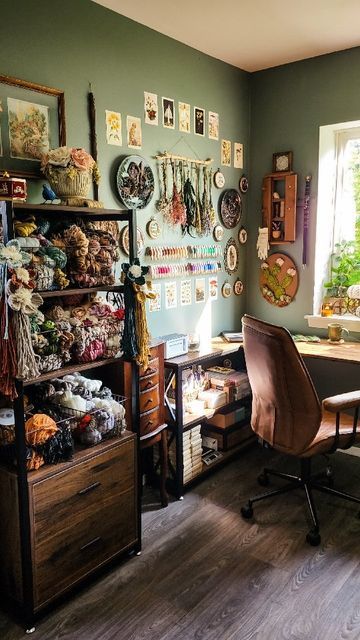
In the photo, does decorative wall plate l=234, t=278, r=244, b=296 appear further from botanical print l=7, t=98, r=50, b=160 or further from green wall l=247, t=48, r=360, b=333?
botanical print l=7, t=98, r=50, b=160

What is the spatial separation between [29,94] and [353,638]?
255 cm

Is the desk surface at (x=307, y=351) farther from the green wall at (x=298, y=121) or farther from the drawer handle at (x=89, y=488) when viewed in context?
the drawer handle at (x=89, y=488)

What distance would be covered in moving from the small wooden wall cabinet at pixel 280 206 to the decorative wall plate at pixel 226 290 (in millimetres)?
435

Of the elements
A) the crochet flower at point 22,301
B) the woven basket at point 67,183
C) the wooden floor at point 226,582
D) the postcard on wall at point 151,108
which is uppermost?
the postcard on wall at point 151,108

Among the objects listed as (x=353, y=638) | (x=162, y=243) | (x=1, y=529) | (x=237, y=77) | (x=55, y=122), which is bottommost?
(x=353, y=638)

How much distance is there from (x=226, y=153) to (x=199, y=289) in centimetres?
96

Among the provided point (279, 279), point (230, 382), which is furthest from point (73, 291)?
point (279, 279)

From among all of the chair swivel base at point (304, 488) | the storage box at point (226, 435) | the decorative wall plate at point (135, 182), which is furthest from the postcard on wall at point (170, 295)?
the chair swivel base at point (304, 488)

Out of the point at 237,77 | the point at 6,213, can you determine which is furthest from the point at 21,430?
the point at 237,77

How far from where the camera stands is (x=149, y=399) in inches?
102

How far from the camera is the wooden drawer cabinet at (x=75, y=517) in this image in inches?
75.1

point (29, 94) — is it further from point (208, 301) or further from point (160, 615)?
Answer: point (160, 615)

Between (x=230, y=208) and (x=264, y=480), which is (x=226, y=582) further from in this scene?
(x=230, y=208)

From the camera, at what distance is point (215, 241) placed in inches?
137
